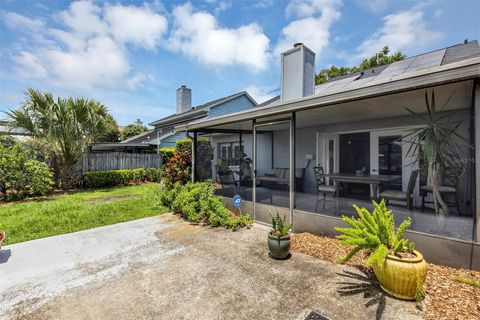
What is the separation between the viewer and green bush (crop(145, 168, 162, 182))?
44.2 feet

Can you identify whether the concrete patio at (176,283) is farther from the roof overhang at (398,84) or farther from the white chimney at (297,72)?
the white chimney at (297,72)

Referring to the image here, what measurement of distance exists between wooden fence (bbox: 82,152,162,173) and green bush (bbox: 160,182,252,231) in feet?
21.9

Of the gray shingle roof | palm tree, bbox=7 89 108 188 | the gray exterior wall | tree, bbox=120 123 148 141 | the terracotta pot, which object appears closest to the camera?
the terracotta pot

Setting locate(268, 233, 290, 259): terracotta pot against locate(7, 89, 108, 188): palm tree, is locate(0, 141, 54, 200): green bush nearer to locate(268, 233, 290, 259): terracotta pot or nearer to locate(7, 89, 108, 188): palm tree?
locate(7, 89, 108, 188): palm tree

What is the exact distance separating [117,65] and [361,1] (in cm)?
1172

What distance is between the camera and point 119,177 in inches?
472

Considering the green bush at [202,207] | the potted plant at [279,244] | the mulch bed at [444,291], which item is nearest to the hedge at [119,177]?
the green bush at [202,207]

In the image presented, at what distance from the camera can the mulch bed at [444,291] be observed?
2307 millimetres

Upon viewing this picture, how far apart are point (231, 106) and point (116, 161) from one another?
323 inches

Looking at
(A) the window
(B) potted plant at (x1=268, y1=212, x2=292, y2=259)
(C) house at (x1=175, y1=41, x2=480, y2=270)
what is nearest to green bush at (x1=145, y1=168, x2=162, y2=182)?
(A) the window

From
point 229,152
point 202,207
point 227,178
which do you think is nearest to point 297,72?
point 227,178

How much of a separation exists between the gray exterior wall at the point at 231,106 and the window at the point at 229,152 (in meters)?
3.91

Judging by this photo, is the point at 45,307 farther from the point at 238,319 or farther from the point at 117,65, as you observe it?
the point at 117,65

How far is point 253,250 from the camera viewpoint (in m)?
4.12
